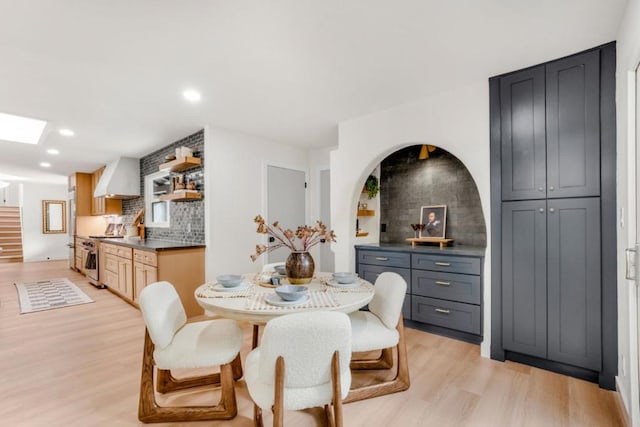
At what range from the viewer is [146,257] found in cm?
390

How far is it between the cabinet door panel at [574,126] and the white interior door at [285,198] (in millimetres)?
3400

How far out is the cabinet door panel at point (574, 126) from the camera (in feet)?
7.16

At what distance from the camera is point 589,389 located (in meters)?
2.13

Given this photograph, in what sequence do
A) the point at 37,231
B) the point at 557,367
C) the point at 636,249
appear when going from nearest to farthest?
the point at 636,249
the point at 557,367
the point at 37,231

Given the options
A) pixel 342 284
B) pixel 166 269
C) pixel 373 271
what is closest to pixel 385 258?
pixel 373 271

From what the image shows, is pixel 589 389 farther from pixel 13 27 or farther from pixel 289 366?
pixel 13 27

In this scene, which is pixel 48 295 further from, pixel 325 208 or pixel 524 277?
pixel 524 277

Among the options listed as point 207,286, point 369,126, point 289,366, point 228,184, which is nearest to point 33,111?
point 228,184

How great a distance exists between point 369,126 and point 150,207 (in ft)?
13.9

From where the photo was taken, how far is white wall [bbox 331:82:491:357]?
2701 mm

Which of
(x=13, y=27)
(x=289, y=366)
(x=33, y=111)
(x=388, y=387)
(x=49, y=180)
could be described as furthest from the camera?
(x=49, y=180)

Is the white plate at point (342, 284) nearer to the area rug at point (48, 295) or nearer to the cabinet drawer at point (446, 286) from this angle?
the cabinet drawer at point (446, 286)

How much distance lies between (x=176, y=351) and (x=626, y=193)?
2.80 meters

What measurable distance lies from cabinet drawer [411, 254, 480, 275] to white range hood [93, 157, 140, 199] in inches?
207
